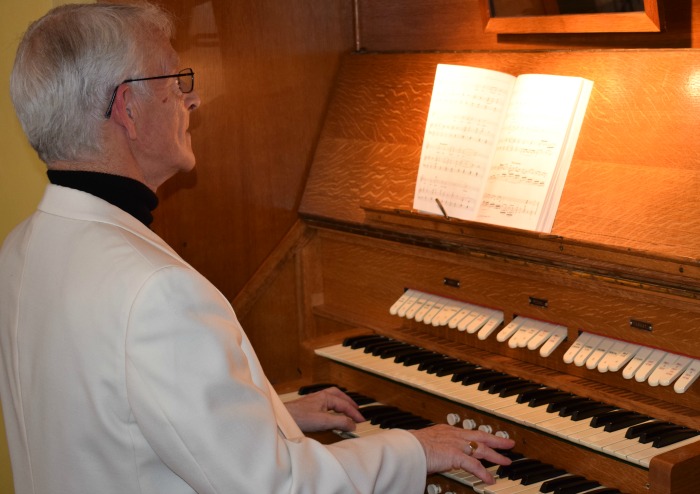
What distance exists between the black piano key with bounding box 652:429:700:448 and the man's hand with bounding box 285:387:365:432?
0.78m

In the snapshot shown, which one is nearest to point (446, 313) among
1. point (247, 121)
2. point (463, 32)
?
point (463, 32)

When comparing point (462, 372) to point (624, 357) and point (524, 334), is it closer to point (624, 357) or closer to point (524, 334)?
point (524, 334)

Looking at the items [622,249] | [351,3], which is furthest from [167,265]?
[351,3]

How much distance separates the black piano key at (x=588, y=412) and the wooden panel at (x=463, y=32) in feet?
3.01

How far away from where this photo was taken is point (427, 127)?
2732 mm

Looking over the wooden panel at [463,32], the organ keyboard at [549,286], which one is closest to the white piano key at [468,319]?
the organ keyboard at [549,286]

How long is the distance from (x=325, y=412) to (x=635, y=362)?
786 mm

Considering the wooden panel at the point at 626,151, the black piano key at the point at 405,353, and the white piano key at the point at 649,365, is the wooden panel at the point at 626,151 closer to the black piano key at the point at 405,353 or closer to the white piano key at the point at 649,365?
the white piano key at the point at 649,365

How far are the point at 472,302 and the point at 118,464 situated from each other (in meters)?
1.31

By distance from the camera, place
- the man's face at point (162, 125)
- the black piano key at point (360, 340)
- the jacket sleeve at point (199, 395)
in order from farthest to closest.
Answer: the black piano key at point (360, 340) < the man's face at point (162, 125) < the jacket sleeve at point (199, 395)

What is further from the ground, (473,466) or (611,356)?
(611,356)

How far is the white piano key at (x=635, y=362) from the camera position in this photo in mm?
2154

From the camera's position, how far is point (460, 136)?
8.59ft

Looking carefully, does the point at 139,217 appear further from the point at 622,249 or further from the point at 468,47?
the point at 468,47
